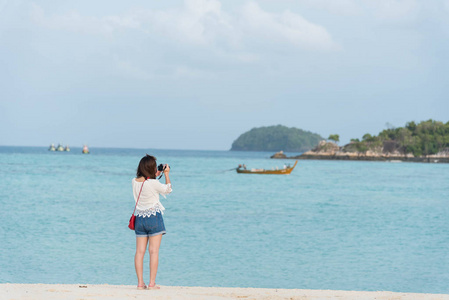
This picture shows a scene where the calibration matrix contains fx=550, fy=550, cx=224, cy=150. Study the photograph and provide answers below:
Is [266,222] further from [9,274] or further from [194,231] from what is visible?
[9,274]

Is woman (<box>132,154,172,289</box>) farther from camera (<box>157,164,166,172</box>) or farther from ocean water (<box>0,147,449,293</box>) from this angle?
ocean water (<box>0,147,449,293</box>)

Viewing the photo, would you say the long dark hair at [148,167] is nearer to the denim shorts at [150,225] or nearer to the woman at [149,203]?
the woman at [149,203]

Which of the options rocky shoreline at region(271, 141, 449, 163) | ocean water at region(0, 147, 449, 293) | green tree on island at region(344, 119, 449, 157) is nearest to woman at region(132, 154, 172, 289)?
ocean water at region(0, 147, 449, 293)

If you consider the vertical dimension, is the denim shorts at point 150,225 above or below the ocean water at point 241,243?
above

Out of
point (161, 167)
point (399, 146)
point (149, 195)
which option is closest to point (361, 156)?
point (399, 146)

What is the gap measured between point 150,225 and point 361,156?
578 feet

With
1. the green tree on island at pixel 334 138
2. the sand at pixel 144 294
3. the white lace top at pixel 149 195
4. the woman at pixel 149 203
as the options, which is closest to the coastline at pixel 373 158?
the green tree on island at pixel 334 138

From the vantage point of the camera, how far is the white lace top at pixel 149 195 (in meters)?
7.20

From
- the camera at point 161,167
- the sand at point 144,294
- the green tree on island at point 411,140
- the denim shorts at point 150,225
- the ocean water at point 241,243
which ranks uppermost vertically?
the green tree on island at point 411,140

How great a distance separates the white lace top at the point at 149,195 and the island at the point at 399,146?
166 m

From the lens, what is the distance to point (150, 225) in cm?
734

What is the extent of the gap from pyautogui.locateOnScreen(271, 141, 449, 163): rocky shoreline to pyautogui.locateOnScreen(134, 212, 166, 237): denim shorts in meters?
166

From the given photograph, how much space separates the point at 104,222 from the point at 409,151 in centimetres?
16322

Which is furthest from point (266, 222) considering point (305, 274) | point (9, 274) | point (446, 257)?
point (9, 274)
